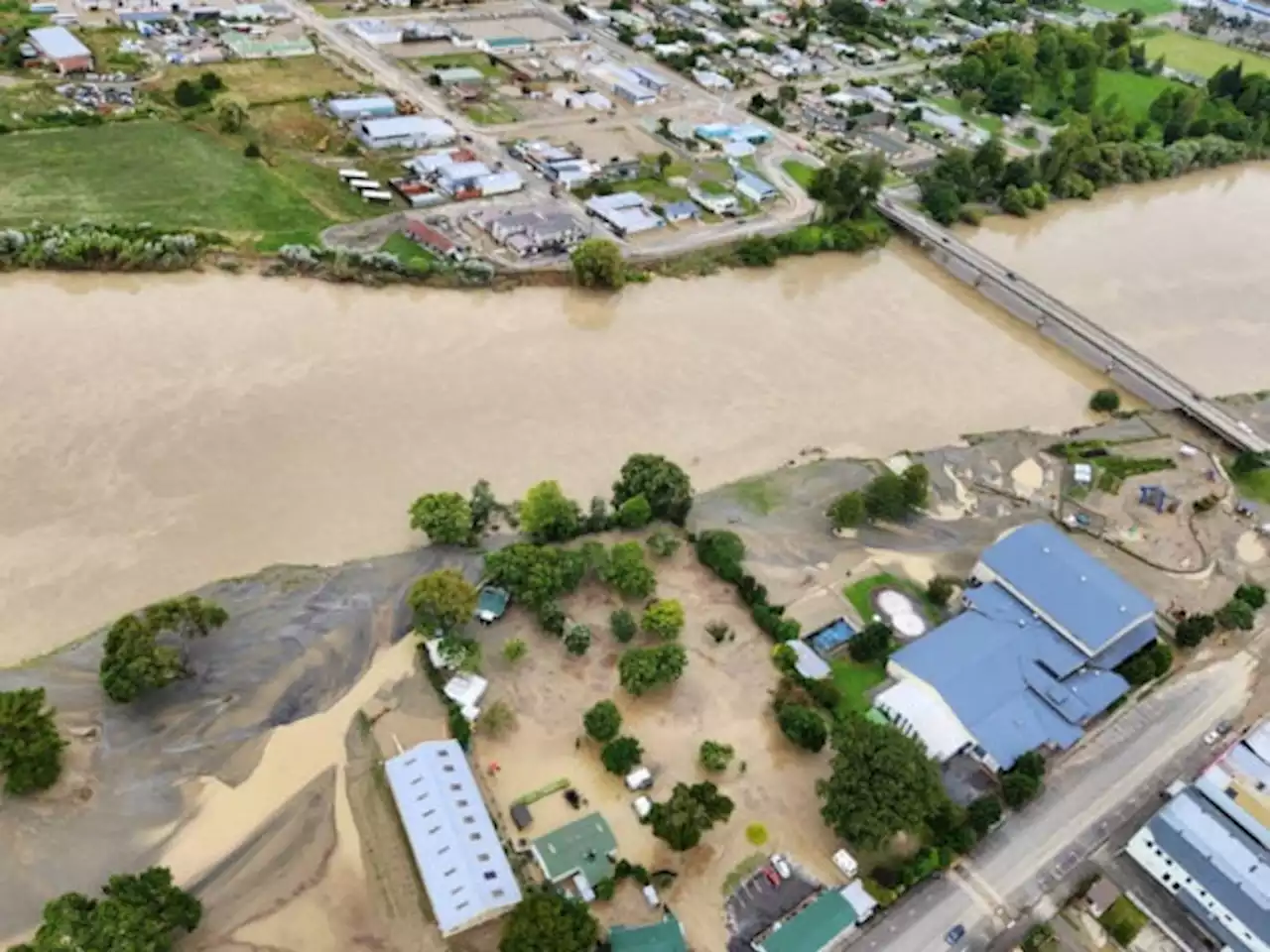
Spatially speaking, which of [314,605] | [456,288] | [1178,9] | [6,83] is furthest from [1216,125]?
[6,83]

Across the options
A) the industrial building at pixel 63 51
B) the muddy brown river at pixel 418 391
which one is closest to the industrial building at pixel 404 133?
the muddy brown river at pixel 418 391

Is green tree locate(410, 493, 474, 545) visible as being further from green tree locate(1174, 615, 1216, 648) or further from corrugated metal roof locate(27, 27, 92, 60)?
corrugated metal roof locate(27, 27, 92, 60)

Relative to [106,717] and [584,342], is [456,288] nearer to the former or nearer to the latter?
[584,342]

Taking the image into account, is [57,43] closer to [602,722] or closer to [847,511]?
[847,511]

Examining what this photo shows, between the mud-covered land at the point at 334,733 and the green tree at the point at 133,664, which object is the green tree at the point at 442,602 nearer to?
the mud-covered land at the point at 334,733

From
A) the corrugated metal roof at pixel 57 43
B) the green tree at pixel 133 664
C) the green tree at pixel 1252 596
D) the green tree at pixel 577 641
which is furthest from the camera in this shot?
the corrugated metal roof at pixel 57 43

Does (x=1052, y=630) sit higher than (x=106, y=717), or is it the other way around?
(x=1052, y=630)
